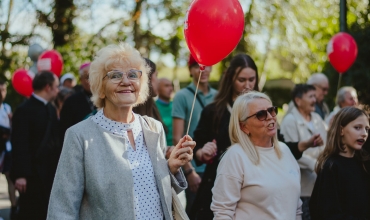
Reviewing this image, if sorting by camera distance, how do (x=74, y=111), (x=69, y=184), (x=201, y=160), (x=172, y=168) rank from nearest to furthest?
(x=69, y=184)
(x=172, y=168)
(x=201, y=160)
(x=74, y=111)

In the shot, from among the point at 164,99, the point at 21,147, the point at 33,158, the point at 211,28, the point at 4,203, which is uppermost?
the point at 211,28

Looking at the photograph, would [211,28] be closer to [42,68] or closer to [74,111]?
[74,111]

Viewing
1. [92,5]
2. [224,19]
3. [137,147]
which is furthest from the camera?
[92,5]

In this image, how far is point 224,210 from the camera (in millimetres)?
4062

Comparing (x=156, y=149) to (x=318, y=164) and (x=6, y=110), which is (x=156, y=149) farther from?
(x=6, y=110)

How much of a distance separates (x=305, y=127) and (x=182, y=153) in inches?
131

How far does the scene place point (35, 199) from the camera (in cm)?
702

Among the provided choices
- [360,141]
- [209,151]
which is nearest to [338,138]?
[360,141]

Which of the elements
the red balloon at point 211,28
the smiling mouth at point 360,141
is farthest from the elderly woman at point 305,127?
the red balloon at point 211,28

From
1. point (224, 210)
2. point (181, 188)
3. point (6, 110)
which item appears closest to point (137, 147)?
point (181, 188)

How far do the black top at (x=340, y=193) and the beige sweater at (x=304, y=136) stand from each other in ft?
5.50

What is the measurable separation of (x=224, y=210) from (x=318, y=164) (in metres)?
1.17

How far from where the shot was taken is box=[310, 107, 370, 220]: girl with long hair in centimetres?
443

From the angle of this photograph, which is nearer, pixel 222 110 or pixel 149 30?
pixel 222 110
